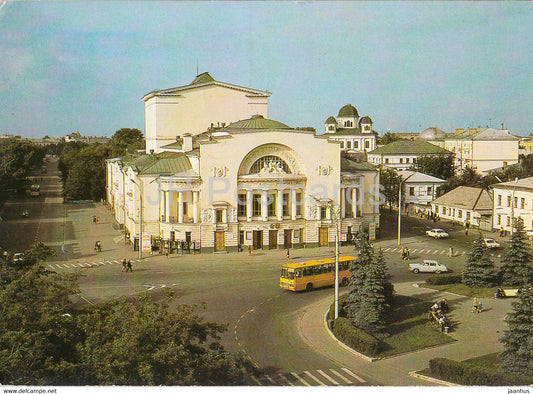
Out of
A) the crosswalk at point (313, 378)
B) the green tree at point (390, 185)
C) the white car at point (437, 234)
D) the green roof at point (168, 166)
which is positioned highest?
the green roof at point (168, 166)

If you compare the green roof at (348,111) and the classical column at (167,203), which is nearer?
the classical column at (167,203)

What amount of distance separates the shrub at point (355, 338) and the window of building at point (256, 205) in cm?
1774

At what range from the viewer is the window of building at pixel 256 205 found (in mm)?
39062

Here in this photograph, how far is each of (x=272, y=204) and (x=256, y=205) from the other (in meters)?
1.07

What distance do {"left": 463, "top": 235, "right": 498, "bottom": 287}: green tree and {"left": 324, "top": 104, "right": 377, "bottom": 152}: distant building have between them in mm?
60418

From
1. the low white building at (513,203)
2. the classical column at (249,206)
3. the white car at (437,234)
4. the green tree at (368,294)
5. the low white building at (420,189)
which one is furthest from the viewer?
the low white building at (420,189)

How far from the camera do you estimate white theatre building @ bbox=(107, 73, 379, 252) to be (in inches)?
1499

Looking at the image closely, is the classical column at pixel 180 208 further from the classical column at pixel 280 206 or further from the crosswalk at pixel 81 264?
the classical column at pixel 280 206

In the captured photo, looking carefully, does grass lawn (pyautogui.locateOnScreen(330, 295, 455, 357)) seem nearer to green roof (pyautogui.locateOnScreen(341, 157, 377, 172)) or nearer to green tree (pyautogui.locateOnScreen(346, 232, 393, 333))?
green tree (pyautogui.locateOnScreen(346, 232, 393, 333))

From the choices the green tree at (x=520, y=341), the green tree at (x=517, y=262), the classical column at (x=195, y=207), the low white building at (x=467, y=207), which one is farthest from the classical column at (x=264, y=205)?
the green tree at (x=520, y=341)

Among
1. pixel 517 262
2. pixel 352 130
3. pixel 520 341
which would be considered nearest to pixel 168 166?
pixel 517 262

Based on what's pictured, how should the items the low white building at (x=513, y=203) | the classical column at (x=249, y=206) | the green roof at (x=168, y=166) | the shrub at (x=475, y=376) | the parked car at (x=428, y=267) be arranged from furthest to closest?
the low white building at (x=513, y=203)
the green roof at (x=168, y=166)
the classical column at (x=249, y=206)
the parked car at (x=428, y=267)
the shrub at (x=475, y=376)

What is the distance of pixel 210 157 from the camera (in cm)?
3803

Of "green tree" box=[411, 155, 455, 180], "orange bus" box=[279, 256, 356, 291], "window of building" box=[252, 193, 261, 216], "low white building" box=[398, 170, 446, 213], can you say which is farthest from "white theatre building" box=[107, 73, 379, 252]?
"green tree" box=[411, 155, 455, 180]
